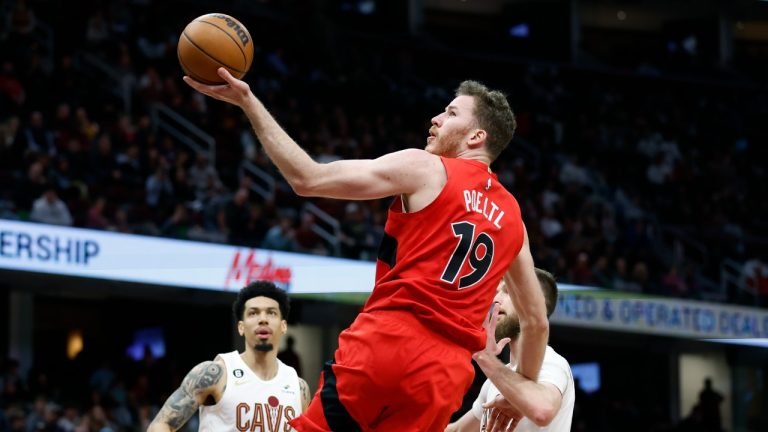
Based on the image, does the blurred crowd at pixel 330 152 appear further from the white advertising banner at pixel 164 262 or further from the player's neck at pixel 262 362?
the player's neck at pixel 262 362

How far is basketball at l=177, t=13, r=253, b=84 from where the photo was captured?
458 cm

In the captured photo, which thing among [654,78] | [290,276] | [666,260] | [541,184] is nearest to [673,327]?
[666,260]

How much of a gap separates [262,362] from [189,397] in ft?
1.93

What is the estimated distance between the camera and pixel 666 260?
2175 centimetres

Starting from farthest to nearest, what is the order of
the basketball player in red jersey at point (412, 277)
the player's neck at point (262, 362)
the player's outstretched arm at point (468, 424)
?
the player's neck at point (262, 362) < the player's outstretched arm at point (468, 424) < the basketball player in red jersey at point (412, 277)

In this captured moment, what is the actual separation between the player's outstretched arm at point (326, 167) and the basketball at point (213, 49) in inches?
2.4

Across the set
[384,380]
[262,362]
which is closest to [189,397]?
[262,362]

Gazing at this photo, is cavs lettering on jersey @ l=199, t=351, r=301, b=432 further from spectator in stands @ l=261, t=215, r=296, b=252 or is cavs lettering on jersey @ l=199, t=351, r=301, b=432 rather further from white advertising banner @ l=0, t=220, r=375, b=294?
spectator in stands @ l=261, t=215, r=296, b=252

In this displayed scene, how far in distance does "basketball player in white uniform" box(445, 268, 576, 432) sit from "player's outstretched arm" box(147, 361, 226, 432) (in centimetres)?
180

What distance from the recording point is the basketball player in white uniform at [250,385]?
727 centimetres

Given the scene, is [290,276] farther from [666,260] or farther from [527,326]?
[527,326]

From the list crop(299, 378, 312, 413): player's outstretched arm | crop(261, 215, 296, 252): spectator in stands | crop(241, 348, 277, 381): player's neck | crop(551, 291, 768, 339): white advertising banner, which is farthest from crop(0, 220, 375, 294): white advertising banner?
crop(299, 378, 312, 413): player's outstretched arm

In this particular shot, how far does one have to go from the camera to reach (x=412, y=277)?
453 centimetres

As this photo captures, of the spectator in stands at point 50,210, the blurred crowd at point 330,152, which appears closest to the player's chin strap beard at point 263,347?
the blurred crowd at point 330,152
